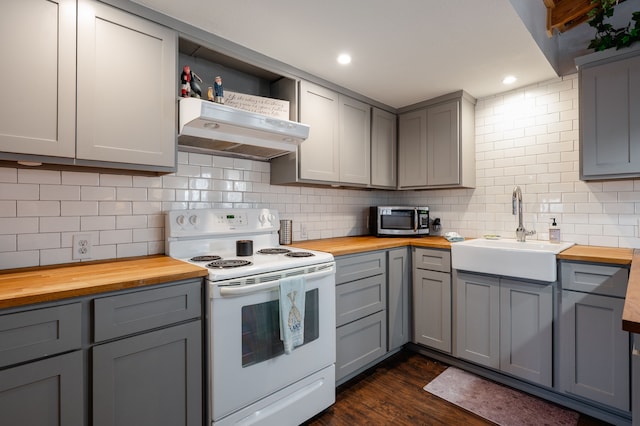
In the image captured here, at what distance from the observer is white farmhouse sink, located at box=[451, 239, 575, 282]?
1965 millimetres

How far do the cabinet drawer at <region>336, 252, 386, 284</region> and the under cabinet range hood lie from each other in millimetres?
851

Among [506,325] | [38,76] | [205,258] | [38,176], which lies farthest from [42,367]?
[506,325]

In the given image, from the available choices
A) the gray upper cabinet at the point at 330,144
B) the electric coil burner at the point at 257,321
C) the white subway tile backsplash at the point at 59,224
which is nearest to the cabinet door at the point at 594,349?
the electric coil burner at the point at 257,321

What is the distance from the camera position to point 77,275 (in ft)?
4.48

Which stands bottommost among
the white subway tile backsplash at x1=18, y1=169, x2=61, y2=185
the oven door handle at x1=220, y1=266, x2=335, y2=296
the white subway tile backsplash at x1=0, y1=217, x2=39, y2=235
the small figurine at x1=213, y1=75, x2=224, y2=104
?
the oven door handle at x1=220, y1=266, x2=335, y2=296

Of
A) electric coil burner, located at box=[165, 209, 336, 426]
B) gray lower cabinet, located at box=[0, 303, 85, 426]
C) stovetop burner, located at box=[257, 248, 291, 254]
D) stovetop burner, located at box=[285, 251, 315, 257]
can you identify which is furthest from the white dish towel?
gray lower cabinet, located at box=[0, 303, 85, 426]

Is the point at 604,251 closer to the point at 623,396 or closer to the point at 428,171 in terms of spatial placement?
the point at 623,396

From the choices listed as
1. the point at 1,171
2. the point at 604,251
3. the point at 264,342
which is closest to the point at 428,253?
the point at 604,251

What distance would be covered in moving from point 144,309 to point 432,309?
2081mm

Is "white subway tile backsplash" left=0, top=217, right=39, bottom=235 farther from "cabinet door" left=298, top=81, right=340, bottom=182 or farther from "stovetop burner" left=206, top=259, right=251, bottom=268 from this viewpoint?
"cabinet door" left=298, top=81, right=340, bottom=182

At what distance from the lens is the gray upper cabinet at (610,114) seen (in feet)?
6.51

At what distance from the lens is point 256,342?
160 centimetres

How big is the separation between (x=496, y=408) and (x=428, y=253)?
1085 mm

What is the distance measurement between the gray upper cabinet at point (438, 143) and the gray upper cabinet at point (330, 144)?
457mm
